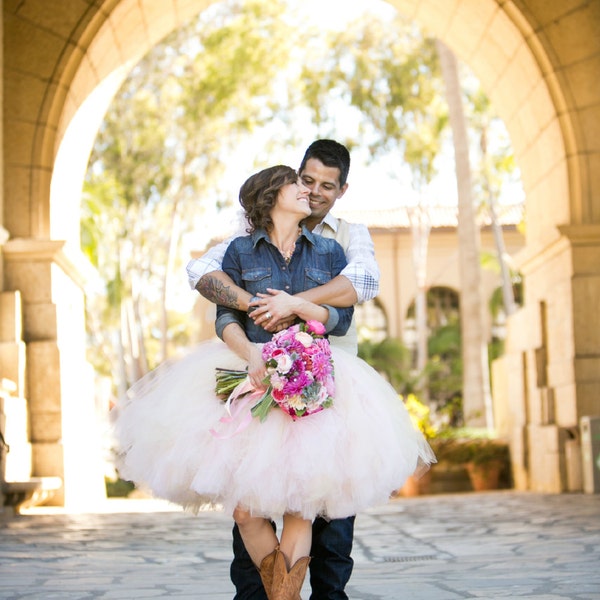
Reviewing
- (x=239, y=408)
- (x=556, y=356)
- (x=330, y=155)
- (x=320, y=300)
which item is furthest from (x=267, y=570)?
(x=556, y=356)

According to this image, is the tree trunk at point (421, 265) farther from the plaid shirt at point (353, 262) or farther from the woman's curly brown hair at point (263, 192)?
the woman's curly brown hair at point (263, 192)

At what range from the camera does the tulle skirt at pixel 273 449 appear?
3.38 meters

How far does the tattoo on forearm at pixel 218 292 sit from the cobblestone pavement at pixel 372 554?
1.40m

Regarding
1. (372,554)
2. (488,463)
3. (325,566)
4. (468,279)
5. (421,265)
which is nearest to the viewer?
(325,566)

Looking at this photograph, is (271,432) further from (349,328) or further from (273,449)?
(349,328)

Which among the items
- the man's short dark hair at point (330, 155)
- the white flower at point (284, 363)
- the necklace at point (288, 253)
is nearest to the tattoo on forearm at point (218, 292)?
the necklace at point (288, 253)

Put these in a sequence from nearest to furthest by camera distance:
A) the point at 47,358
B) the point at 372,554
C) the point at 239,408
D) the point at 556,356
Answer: the point at 239,408 → the point at 372,554 → the point at 47,358 → the point at 556,356

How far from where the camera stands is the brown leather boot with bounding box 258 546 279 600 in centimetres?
349

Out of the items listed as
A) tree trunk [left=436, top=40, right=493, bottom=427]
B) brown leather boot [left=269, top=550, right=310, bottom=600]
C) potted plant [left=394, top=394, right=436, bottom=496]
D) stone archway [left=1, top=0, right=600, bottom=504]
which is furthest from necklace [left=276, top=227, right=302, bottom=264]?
tree trunk [left=436, top=40, right=493, bottom=427]

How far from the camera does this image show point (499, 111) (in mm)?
11750

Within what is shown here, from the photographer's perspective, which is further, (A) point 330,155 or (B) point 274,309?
(A) point 330,155

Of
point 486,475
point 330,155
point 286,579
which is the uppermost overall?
point 330,155

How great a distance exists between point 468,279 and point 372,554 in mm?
14104

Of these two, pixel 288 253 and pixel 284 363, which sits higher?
pixel 288 253
